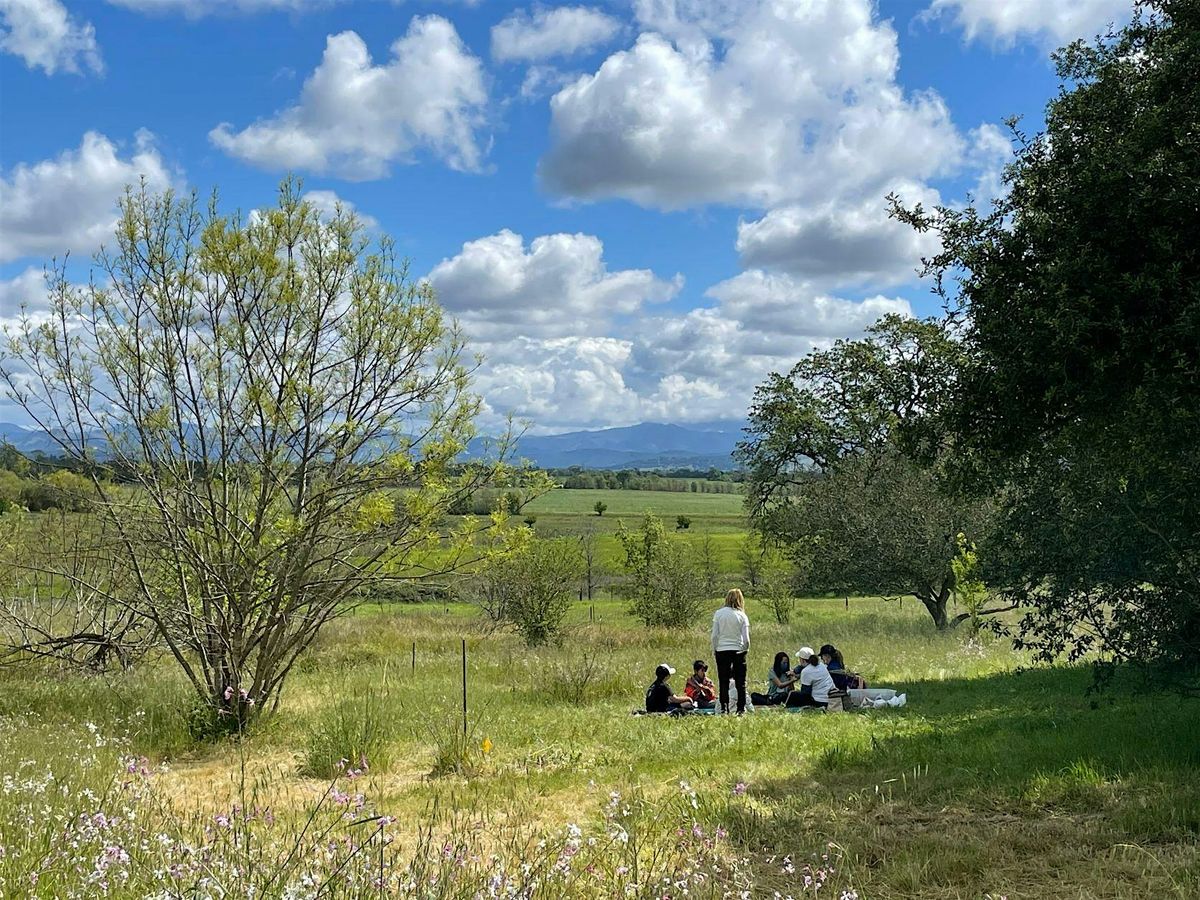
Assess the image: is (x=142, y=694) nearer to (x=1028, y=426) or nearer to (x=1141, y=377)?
(x=1028, y=426)

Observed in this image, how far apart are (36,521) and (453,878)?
16584 mm

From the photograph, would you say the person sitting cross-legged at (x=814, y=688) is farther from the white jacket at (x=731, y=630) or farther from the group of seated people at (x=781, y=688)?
the white jacket at (x=731, y=630)

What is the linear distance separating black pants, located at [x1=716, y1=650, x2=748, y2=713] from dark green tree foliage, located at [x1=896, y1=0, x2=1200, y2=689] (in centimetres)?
378

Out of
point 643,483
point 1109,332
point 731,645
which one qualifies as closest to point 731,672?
point 731,645

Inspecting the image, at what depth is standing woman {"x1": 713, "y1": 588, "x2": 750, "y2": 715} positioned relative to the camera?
11.1 metres

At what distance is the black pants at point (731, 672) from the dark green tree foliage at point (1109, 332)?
3.78 m

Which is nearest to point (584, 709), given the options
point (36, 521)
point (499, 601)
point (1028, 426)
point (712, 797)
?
point (712, 797)

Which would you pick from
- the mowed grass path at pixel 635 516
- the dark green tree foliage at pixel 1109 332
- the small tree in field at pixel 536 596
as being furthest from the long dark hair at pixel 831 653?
the mowed grass path at pixel 635 516

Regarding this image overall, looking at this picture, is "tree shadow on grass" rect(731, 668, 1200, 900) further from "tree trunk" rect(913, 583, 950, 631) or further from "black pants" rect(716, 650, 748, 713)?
"tree trunk" rect(913, 583, 950, 631)

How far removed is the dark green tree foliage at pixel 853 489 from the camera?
2311 centimetres

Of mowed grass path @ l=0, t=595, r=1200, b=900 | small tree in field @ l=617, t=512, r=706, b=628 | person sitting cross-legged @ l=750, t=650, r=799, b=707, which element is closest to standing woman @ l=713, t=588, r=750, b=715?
mowed grass path @ l=0, t=595, r=1200, b=900

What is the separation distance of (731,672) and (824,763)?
12.7 ft

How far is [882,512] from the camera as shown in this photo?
23.8m

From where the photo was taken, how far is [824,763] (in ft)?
25.3
